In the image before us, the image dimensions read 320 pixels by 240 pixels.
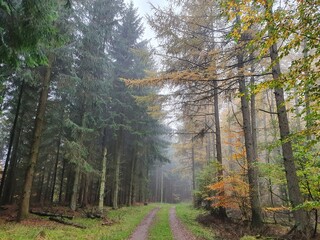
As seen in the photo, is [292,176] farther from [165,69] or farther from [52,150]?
[52,150]

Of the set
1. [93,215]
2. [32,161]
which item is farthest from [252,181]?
[32,161]

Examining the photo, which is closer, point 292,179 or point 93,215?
point 292,179

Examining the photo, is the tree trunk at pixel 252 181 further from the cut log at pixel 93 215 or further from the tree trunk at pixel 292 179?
the cut log at pixel 93 215

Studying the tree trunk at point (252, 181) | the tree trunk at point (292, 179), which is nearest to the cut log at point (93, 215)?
the tree trunk at point (252, 181)

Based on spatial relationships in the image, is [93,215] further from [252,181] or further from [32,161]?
[252,181]

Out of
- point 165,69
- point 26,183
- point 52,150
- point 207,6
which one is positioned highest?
point 207,6

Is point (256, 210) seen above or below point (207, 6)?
below

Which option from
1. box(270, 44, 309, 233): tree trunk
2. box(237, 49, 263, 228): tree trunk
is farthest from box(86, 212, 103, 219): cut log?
box(270, 44, 309, 233): tree trunk

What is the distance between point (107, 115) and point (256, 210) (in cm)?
1534

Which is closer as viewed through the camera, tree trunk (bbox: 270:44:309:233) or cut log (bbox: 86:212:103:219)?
tree trunk (bbox: 270:44:309:233)

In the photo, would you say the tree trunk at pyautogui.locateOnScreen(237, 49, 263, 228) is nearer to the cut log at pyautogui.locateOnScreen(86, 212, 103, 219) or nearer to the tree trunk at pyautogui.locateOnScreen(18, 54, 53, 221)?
the cut log at pyautogui.locateOnScreen(86, 212, 103, 219)

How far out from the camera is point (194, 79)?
9.30 meters

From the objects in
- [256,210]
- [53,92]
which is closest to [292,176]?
[256,210]

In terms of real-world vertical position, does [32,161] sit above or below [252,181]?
above
